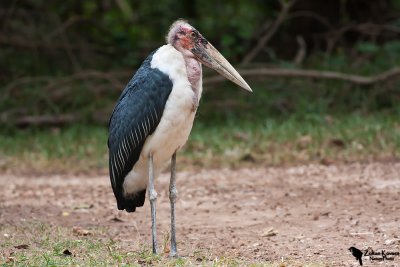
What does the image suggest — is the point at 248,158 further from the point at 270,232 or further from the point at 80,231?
the point at 80,231

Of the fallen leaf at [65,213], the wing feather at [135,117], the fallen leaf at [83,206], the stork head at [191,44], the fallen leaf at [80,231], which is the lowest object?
the fallen leaf at [80,231]

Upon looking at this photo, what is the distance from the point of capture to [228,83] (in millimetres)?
11055

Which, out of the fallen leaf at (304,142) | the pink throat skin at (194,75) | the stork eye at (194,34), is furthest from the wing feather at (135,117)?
the fallen leaf at (304,142)

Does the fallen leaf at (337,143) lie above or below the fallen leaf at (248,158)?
above

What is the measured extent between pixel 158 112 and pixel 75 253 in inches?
37.7

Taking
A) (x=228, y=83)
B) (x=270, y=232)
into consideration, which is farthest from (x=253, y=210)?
(x=228, y=83)

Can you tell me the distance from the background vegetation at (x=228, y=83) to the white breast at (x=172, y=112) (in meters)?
3.19

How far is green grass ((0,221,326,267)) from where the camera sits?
15.6ft

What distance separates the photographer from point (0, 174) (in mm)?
8766

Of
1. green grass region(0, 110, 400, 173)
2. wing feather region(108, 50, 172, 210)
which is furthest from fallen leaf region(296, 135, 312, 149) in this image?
wing feather region(108, 50, 172, 210)

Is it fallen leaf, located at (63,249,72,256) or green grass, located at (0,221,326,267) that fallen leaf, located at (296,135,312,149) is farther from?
fallen leaf, located at (63,249,72,256)

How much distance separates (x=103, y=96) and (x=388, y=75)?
3.50m

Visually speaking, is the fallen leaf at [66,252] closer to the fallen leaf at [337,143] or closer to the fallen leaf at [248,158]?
the fallen leaf at [248,158]

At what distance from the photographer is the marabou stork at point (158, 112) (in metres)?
5.21
